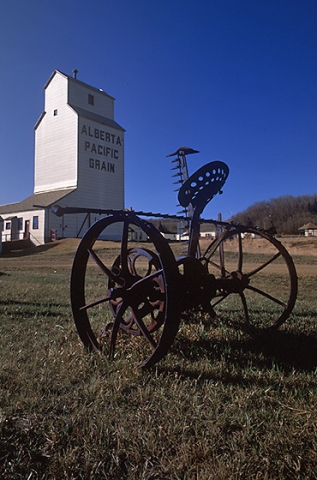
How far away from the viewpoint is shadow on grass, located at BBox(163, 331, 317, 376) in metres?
2.71

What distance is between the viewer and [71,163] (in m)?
32.0

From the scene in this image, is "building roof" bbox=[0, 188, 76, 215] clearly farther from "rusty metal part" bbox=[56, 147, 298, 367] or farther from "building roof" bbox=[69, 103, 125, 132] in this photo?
"rusty metal part" bbox=[56, 147, 298, 367]

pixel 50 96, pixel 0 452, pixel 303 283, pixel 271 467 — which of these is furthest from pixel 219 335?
pixel 50 96

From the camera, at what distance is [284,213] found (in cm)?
6744

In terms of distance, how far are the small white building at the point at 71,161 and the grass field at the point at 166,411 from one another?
28.0 m

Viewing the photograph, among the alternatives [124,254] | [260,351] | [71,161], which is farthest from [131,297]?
[71,161]

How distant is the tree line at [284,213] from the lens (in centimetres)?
5852

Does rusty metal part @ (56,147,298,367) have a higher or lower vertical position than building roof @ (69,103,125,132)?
lower

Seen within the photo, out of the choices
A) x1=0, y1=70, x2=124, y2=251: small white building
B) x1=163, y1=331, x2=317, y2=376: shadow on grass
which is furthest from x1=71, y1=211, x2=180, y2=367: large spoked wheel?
x1=0, y1=70, x2=124, y2=251: small white building

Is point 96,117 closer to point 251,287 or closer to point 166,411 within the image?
point 251,287

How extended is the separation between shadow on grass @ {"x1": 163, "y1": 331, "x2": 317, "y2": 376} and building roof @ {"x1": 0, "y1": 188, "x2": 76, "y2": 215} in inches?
1062

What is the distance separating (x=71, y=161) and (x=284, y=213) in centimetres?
4752

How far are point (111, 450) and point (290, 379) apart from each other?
1336 mm

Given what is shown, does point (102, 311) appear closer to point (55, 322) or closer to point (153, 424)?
point (55, 322)
